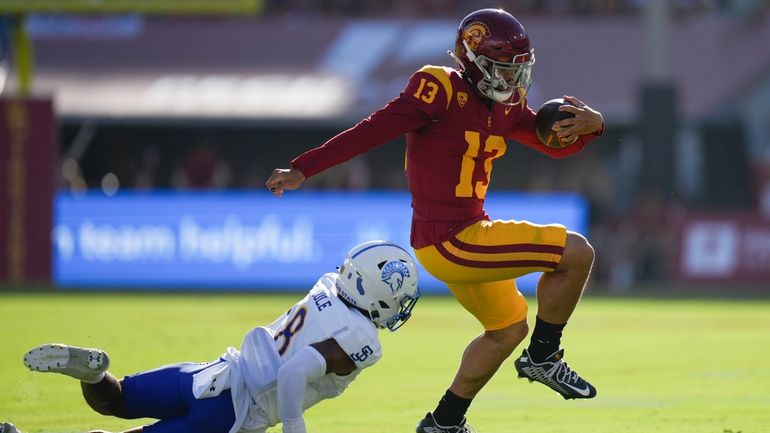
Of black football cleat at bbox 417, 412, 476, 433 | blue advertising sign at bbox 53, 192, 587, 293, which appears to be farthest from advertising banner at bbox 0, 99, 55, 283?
black football cleat at bbox 417, 412, 476, 433

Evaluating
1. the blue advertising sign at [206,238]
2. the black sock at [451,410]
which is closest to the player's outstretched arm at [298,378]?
the black sock at [451,410]

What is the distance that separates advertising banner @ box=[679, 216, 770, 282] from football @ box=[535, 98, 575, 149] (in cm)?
1326

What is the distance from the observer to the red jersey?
674 cm

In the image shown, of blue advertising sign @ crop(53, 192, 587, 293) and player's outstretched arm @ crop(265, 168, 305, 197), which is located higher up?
player's outstretched arm @ crop(265, 168, 305, 197)

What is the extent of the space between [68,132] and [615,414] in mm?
16900

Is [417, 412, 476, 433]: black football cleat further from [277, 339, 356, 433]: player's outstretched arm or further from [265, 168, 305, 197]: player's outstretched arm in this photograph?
[265, 168, 305, 197]: player's outstretched arm

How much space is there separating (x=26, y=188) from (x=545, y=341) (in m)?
13.4

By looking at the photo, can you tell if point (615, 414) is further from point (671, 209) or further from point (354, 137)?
point (671, 209)

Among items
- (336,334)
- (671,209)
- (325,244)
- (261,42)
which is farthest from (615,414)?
(261,42)

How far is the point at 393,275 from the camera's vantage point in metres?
6.30

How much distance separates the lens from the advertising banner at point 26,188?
61.4 feet

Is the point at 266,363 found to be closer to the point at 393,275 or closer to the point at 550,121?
the point at 393,275

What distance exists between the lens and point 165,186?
22984 millimetres

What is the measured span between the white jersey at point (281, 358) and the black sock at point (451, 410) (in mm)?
999
